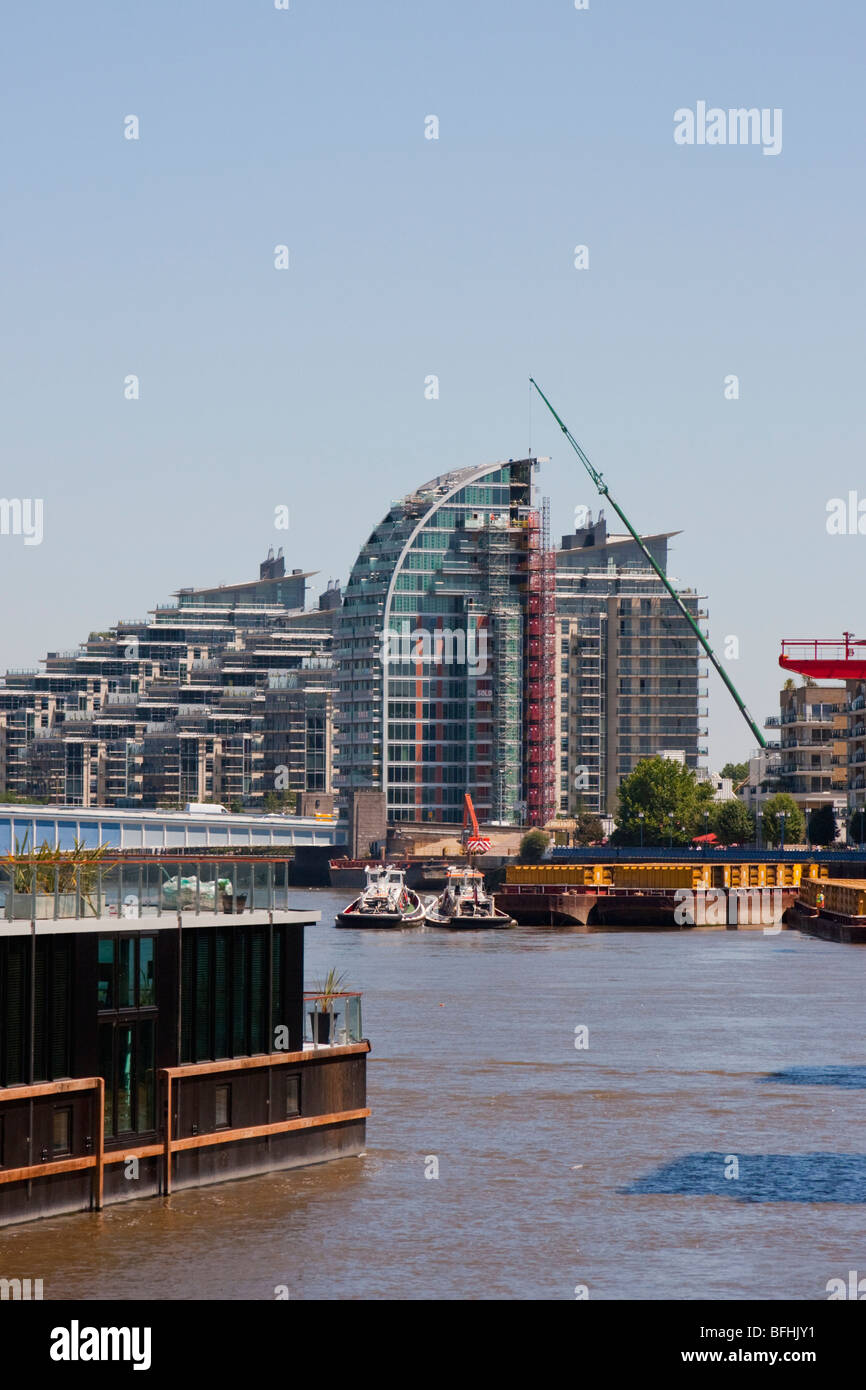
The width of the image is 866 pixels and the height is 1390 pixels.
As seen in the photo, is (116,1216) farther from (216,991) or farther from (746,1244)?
(746,1244)

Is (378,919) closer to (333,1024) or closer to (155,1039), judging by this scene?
(333,1024)

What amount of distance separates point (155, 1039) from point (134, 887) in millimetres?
2324

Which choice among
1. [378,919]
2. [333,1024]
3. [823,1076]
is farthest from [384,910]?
[333,1024]

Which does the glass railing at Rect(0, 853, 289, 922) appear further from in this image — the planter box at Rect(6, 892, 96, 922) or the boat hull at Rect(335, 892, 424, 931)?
the boat hull at Rect(335, 892, 424, 931)

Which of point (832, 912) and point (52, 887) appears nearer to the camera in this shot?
point (52, 887)

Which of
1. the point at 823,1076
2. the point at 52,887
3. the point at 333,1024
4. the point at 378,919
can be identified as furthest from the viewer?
the point at 378,919

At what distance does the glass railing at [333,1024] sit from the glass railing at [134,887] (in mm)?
2215

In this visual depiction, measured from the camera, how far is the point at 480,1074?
5712 cm

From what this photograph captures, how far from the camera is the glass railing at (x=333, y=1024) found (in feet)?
136

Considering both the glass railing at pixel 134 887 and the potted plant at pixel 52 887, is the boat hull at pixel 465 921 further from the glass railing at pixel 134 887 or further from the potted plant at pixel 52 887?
the potted plant at pixel 52 887

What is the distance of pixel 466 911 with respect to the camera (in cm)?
14825

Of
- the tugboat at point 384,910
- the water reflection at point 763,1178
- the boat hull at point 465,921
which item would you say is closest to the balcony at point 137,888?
the water reflection at point 763,1178

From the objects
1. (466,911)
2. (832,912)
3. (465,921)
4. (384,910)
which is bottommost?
(465,921)
